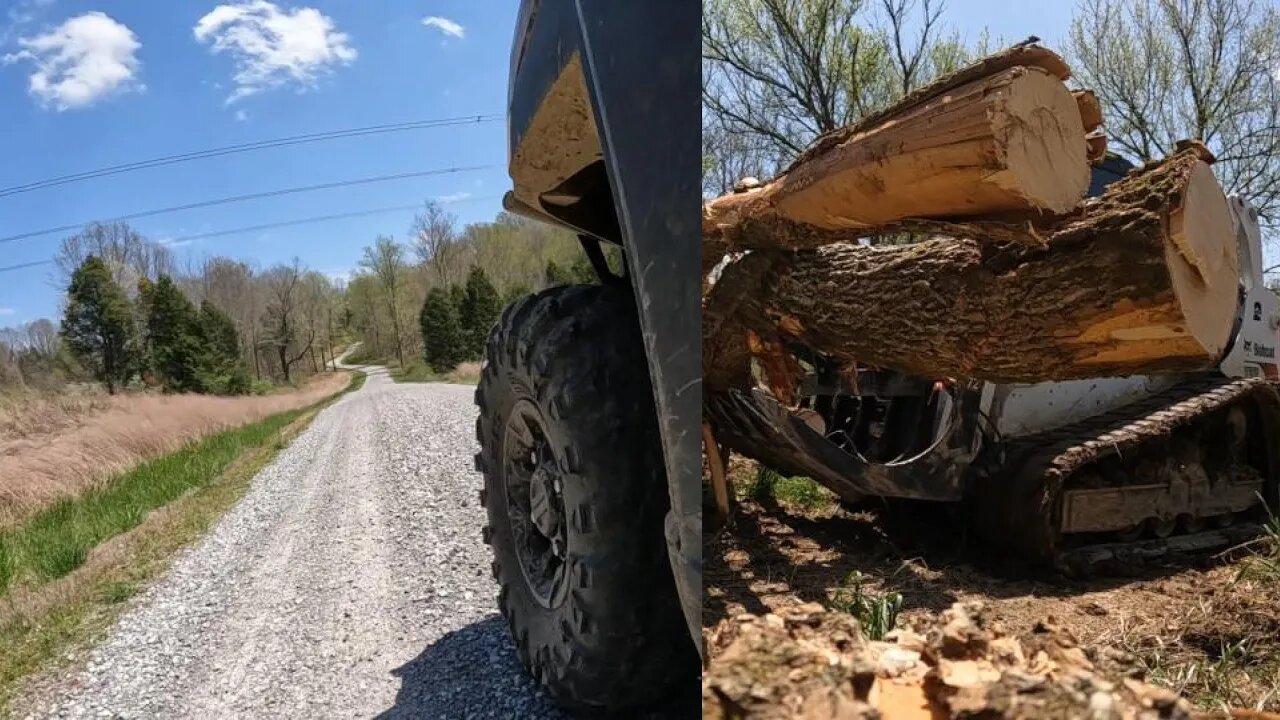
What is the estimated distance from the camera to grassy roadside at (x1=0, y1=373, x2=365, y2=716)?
280 centimetres

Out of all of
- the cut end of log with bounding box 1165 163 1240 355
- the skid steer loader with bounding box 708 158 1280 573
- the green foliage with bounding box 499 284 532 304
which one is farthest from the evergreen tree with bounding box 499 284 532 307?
the cut end of log with bounding box 1165 163 1240 355

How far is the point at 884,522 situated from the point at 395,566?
2.36m

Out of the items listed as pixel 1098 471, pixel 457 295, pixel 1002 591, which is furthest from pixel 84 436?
pixel 1098 471

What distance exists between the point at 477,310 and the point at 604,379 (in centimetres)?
115

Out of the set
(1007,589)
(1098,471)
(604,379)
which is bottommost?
(1007,589)

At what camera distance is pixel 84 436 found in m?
3.45

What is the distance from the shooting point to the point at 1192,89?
3703 millimetres

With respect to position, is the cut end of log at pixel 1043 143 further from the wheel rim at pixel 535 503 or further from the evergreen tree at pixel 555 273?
the evergreen tree at pixel 555 273

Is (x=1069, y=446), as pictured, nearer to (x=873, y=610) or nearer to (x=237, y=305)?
(x=873, y=610)

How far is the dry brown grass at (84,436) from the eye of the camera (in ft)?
10.7

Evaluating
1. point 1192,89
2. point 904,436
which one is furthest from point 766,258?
point 1192,89

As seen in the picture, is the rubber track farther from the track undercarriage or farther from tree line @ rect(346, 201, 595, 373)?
tree line @ rect(346, 201, 595, 373)

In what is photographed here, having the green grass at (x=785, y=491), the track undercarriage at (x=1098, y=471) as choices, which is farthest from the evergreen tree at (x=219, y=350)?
the green grass at (x=785, y=491)

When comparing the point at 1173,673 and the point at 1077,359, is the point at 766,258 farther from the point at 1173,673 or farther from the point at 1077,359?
Result: the point at 1173,673
